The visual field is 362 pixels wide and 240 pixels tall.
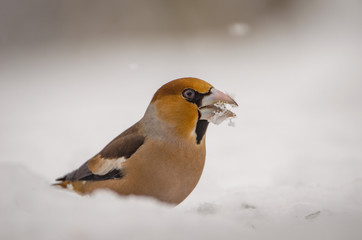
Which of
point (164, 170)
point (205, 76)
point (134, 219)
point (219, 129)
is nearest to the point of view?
point (134, 219)

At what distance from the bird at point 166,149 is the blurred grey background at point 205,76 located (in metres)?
1.12

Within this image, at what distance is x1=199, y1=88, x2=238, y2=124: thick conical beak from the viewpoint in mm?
2608

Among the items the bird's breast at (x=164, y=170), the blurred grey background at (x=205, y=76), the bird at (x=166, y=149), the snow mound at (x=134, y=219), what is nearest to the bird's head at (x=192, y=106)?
the bird at (x=166, y=149)

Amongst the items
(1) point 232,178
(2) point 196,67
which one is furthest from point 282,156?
(2) point 196,67

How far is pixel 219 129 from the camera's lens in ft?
20.1

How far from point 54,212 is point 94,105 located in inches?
229

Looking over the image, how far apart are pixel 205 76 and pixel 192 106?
7.03 metres

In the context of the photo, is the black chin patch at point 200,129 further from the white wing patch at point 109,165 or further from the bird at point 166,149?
the white wing patch at point 109,165

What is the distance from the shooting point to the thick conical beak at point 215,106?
261 centimetres

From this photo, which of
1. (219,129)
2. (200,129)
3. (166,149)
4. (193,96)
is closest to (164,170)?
(166,149)

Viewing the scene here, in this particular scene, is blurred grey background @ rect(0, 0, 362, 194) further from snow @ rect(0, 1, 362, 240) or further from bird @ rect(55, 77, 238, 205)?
bird @ rect(55, 77, 238, 205)

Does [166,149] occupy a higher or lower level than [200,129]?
lower

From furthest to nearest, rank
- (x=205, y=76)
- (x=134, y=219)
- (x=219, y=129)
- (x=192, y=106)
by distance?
(x=205, y=76) < (x=219, y=129) < (x=192, y=106) < (x=134, y=219)

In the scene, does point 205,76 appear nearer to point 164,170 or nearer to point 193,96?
point 193,96
